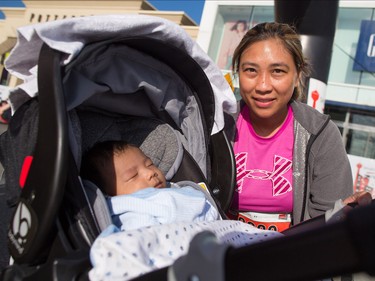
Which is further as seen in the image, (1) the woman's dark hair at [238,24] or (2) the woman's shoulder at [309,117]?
(1) the woman's dark hair at [238,24]

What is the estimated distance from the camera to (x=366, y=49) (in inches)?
430

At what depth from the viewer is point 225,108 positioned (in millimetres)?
2088

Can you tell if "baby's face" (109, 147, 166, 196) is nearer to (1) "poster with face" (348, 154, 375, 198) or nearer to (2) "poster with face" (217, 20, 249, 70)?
(1) "poster with face" (348, 154, 375, 198)

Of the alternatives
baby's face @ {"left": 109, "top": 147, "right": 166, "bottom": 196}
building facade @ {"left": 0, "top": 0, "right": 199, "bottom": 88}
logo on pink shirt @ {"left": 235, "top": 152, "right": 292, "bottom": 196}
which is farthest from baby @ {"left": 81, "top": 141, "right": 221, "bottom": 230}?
building facade @ {"left": 0, "top": 0, "right": 199, "bottom": 88}

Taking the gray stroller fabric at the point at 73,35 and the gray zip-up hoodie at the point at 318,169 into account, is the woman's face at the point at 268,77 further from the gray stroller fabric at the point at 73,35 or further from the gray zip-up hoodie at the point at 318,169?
the gray stroller fabric at the point at 73,35

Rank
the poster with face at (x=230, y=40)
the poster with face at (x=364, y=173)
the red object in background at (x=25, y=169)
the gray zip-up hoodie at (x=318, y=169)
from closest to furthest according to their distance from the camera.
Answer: the red object in background at (x=25, y=169) < the gray zip-up hoodie at (x=318, y=169) < the poster with face at (x=364, y=173) < the poster with face at (x=230, y=40)

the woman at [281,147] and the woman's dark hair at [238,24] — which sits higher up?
the woman's dark hair at [238,24]

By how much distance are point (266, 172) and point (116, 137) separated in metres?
0.80

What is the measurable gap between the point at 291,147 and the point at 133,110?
0.85 m

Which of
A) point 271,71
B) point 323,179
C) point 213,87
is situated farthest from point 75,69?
point 323,179

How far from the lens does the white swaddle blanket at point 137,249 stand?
0.96 meters

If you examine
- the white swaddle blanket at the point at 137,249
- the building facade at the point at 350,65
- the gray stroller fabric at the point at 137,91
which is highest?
the building facade at the point at 350,65

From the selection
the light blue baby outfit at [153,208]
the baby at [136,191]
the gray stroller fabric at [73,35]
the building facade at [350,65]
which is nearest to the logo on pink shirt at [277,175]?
the baby at [136,191]

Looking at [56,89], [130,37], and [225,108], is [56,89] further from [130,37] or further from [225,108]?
[225,108]
